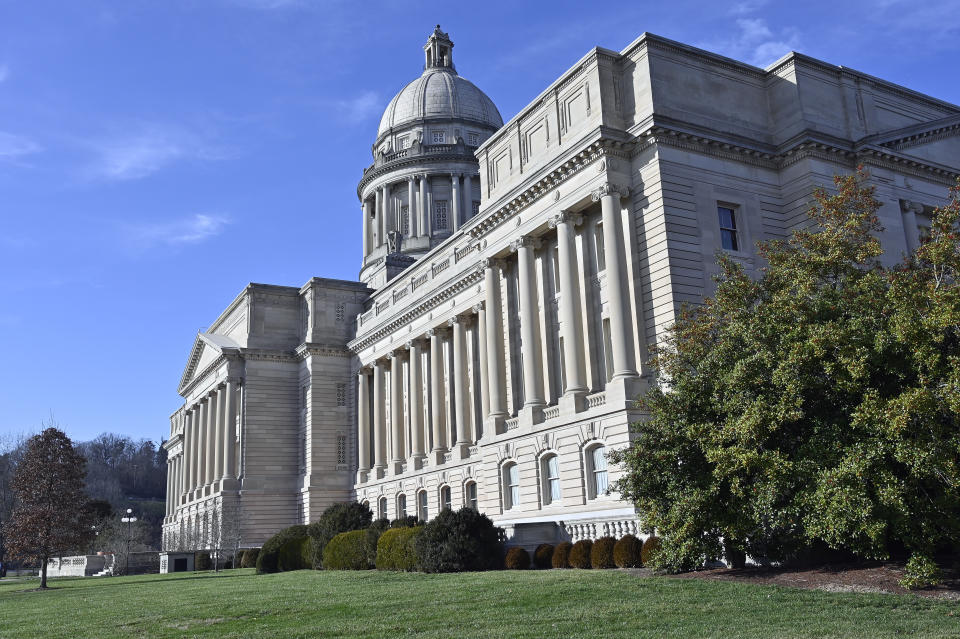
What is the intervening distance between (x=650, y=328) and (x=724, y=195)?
619 centimetres

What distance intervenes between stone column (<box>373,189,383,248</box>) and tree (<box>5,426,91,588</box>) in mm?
36329

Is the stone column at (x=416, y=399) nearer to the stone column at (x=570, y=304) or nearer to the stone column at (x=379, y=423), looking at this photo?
the stone column at (x=379, y=423)

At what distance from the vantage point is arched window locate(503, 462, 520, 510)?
35094 millimetres

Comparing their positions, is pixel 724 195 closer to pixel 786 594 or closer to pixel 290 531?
pixel 786 594

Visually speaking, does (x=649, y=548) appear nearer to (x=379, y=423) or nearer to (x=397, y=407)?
(x=397, y=407)

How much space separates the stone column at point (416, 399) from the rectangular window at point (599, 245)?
2150 centimetres

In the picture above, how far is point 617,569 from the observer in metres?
23.7

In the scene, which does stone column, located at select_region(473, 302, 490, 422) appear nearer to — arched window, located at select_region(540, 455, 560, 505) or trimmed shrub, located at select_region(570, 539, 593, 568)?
arched window, located at select_region(540, 455, 560, 505)

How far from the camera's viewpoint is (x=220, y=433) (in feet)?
219

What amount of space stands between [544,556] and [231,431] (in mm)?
41132

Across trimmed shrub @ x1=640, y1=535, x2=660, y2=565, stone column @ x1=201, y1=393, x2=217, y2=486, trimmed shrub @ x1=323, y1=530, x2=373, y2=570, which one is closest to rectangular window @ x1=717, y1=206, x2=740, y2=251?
trimmed shrub @ x1=640, y1=535, x2=660, y2=565

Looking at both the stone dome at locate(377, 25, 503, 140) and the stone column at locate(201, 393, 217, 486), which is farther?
the stone dome at locate(377, 25, 503, 140)

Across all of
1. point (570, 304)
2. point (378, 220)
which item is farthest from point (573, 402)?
point (378, 220)

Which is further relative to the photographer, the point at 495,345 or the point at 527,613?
the point at 495,345
